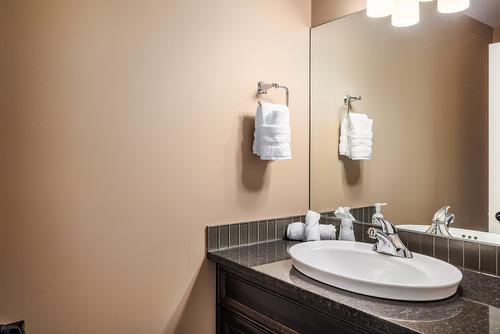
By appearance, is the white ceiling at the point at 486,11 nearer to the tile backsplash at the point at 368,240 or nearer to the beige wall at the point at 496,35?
the beige wall at the point at 496,35

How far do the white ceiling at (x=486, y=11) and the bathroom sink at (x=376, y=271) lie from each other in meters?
0.91

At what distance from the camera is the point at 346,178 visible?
1.93 meters

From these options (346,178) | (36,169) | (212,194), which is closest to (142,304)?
(212,194)

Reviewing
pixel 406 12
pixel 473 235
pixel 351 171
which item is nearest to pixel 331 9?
pixel 406 12

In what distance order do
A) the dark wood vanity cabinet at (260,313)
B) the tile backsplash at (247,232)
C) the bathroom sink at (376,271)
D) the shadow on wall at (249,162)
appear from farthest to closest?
1. the shadow on wall at (249,162)
2. the tile backsplash at (247,232)
3. the dark wood vanity cabinet at (260,313)
4. the bathroom sink at (376,271)

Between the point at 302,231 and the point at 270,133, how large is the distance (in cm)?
53

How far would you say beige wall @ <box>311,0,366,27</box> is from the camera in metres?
1.82

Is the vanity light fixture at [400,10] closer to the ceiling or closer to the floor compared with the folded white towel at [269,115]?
closer to the ceiling

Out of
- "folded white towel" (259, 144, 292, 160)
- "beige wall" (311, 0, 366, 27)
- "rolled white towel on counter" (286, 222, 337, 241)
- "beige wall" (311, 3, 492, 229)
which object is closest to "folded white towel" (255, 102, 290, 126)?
"folded white towel" (259, 144, 292, 160)

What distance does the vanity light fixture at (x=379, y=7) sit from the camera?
1640 millimetres

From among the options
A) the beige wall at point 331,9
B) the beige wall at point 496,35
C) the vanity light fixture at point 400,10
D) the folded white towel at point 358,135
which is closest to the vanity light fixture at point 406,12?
the vanity light fixture at point 400,10

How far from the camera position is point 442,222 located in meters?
1.52

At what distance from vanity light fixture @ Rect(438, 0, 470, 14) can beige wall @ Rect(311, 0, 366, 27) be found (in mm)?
386

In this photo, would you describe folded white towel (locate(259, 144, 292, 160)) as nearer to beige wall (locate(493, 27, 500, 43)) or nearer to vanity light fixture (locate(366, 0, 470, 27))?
vanity light fixture (locate(366, 0, 470, 27))
